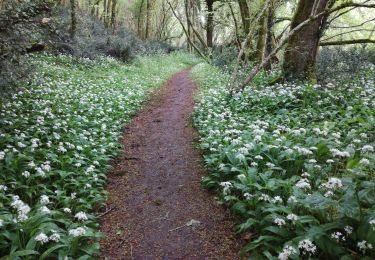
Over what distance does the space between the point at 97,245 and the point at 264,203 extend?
2.60 meters

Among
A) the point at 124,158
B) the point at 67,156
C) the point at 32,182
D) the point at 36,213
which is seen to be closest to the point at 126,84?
the point at 124,158

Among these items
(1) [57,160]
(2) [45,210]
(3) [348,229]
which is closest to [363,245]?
(3) [348,229]

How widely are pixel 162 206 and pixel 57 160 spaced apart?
240cm

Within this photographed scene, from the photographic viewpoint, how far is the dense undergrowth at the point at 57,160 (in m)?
4.26

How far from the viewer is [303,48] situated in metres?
11.9

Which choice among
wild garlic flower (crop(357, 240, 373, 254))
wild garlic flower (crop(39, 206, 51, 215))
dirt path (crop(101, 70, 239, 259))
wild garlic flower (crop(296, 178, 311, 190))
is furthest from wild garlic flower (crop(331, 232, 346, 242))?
wild garlic flower (crop(39, 206, 51, 215))

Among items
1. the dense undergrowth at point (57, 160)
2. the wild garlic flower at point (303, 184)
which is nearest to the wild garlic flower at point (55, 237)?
the dense undergrowth at point (57, 160)

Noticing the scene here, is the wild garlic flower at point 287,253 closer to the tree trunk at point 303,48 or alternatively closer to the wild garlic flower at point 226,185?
the wild garlic flower at point 226,185

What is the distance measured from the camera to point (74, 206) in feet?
17.7

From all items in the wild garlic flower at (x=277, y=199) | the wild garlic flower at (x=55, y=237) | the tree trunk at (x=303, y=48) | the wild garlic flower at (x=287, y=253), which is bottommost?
the wild garlic flower at (x=55, y=237)

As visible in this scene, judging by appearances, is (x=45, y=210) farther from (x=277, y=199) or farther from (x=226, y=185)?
(x=277, y=199)

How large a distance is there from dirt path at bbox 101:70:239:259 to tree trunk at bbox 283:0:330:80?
5167 mm

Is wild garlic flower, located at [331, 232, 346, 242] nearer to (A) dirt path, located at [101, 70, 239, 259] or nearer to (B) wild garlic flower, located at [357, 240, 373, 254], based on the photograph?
(B) wild garlic flower, located at [357, 240, 373, 254]

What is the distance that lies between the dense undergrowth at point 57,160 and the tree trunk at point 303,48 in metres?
6.36
